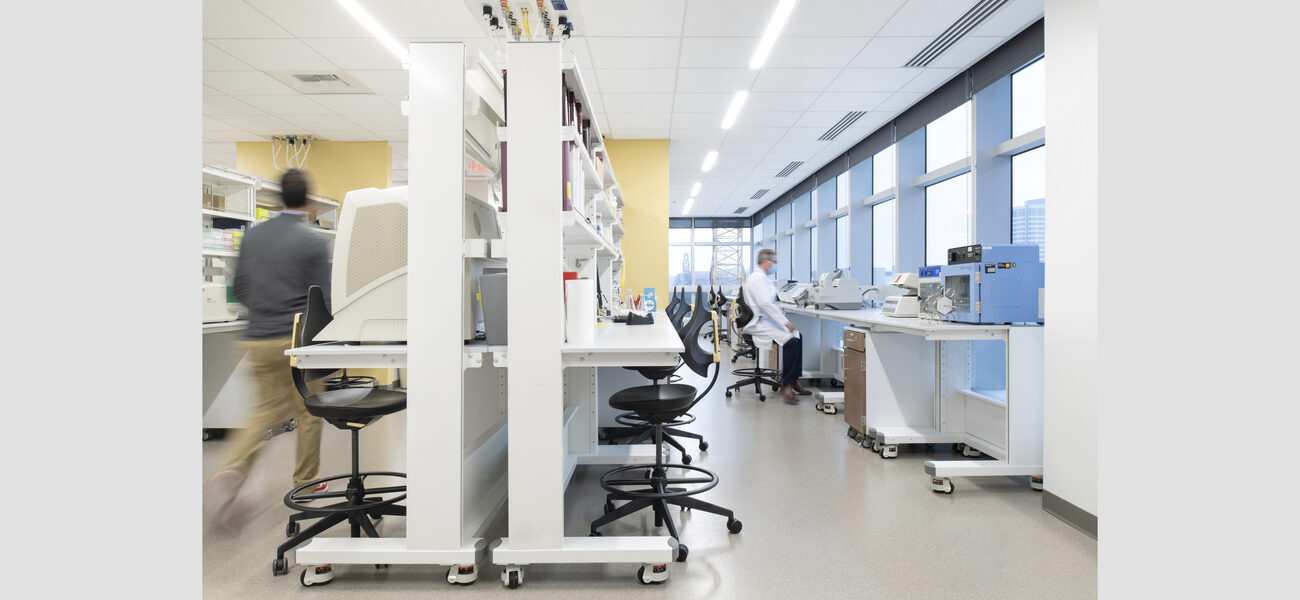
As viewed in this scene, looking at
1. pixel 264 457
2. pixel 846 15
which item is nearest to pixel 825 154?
pixel 846 15

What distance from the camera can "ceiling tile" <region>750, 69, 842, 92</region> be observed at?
453 cm

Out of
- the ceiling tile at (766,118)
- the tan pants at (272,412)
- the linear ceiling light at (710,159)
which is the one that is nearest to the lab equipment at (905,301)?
the ceiling tile at (766,118)

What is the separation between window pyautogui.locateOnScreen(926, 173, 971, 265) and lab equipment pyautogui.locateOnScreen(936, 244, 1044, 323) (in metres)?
1.75

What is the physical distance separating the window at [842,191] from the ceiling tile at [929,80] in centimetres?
→ 246

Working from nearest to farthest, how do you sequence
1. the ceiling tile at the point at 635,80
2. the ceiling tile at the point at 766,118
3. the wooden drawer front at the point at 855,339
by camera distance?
the wooden drawer front at the point at 855,339, the ceiling tile at the point at 635,80, the ceiling tile at the point at 766,118

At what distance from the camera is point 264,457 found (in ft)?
11.0

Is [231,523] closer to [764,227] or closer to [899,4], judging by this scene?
[899,4]

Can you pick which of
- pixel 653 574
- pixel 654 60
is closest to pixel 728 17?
pixel 654 60

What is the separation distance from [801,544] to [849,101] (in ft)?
14.1

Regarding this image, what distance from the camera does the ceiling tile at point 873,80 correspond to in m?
4.58

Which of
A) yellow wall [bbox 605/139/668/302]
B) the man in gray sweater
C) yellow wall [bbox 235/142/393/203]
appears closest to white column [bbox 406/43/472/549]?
the man in gray sweater

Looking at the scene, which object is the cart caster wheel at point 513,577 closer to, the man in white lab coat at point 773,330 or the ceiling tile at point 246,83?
the man in white lab coat at point 773,330

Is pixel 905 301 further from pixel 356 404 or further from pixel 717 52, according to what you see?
pixel 356 404

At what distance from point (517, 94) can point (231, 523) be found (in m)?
2.13
